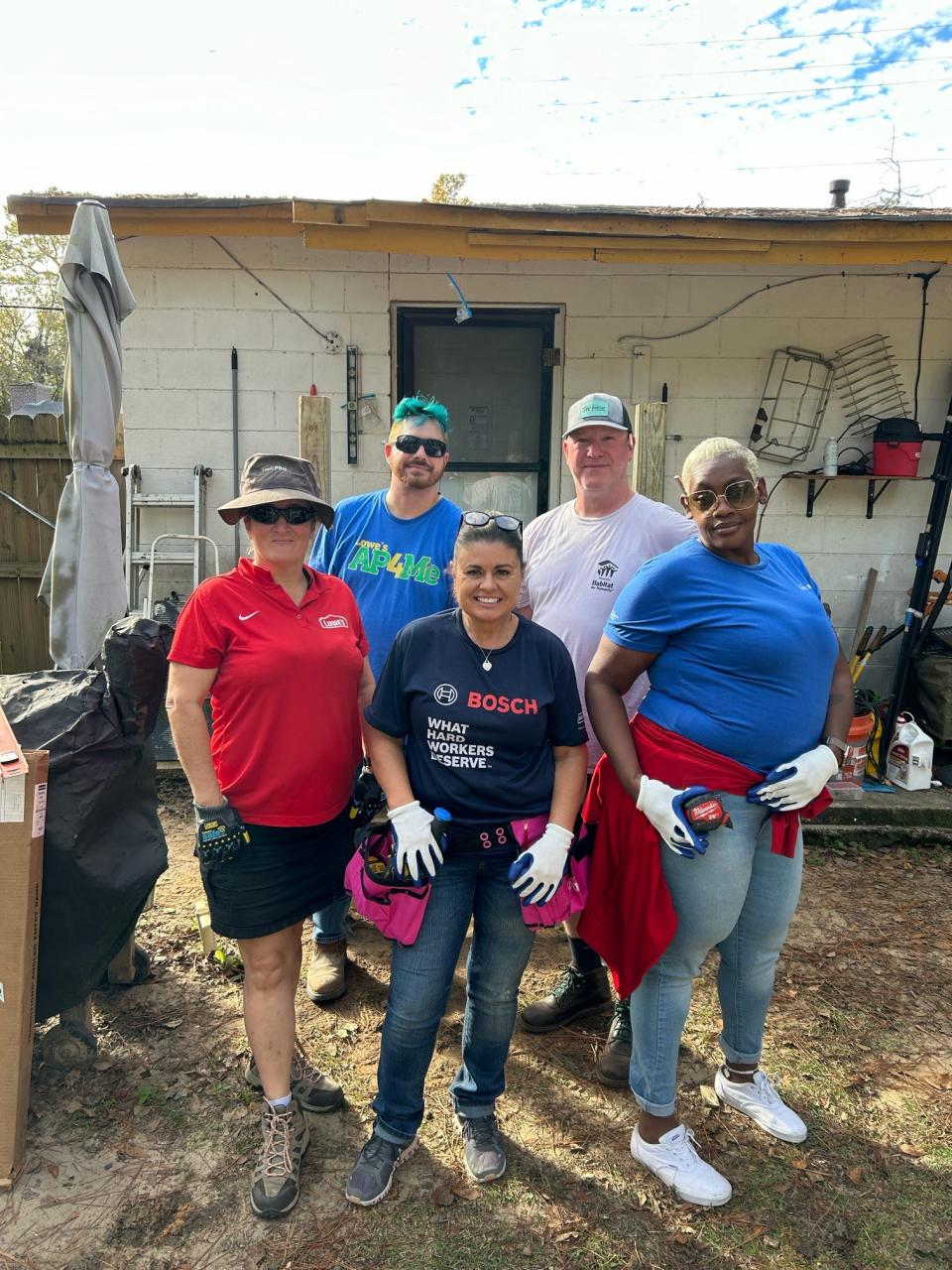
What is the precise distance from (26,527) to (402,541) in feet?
17.6

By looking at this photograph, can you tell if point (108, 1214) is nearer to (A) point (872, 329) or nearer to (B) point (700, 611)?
(B) point (700, 611)

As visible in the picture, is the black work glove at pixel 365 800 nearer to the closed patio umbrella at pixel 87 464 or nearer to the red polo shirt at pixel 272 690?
the red polo shirt at pixel 272 690

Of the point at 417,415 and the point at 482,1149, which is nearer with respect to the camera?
the point at 482,1149

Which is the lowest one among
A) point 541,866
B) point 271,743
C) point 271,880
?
point 271,880

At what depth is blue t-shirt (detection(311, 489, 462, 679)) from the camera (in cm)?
282

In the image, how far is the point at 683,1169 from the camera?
2158mm

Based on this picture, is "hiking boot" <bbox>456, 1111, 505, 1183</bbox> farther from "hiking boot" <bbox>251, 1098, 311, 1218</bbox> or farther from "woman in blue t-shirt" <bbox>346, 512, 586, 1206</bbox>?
"hiking boot" <bbox>251, 1098, 311, 1218</bbox>

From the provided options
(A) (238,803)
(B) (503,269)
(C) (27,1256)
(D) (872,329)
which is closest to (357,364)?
(B) (503,269)

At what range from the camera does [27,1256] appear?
1956mm

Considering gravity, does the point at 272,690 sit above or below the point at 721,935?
above

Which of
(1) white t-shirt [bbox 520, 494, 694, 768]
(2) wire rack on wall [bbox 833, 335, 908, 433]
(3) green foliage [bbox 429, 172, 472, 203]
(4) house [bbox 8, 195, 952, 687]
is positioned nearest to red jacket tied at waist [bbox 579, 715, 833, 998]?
(1) white t-shirt [bbox 520, 494, 694, 768]

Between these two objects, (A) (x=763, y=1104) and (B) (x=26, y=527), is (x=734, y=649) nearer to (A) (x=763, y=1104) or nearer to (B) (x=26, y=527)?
(A) (x=763, y=1104)

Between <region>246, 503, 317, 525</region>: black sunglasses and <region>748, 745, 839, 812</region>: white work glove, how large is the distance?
4.61 ft

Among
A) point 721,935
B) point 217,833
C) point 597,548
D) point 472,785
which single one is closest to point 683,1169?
point 721,935
